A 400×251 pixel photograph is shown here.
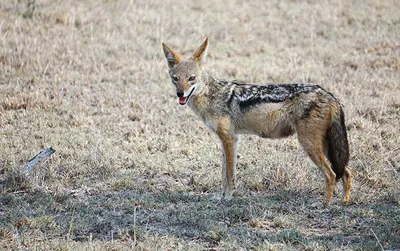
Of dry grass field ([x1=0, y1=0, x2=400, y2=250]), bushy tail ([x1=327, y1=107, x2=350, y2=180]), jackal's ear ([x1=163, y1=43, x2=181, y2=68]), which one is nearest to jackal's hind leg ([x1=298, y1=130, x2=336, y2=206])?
bushy tail ([x1=327, y1=107, x2=350, y2=180])

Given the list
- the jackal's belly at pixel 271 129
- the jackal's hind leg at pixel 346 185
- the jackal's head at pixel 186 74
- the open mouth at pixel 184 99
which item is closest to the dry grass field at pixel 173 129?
the jackal's hind leg at pixel 346 185

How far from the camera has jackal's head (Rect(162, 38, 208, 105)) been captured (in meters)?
6.80

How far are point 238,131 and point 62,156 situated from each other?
2558 mm

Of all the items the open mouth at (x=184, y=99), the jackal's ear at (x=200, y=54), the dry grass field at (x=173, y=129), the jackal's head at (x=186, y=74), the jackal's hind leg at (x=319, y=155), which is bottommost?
the dry grass field at (x=173, y=129)

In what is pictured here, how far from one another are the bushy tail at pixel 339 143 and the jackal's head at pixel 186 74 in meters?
1.68

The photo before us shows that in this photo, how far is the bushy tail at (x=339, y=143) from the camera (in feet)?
20.9

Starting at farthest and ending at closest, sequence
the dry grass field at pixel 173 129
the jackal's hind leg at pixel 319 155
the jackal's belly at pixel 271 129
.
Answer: the jackal's belly at pixel 271 129 < the jackal's hind leg at pixel 319 155 < the dry grass field at pixel 173 129

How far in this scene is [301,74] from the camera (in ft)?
36.9

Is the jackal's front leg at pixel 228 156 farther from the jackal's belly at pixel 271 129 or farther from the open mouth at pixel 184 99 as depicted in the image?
the open mouth at pixel 184 99

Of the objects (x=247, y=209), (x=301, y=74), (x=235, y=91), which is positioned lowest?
(x=301, y=74)

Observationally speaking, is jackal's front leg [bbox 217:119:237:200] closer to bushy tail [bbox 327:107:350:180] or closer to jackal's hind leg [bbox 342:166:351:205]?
bushy tail [bbox 327:107:350:180]

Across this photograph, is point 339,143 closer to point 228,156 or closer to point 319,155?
point 319,155

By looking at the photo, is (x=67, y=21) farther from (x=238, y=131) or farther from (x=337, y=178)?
(x=337, y=178)

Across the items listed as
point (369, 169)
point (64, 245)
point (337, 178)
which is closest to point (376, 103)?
point (369, 169)
